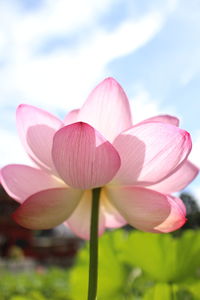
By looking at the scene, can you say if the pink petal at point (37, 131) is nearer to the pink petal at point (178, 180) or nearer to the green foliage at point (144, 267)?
the pink petal at point (178, 180)

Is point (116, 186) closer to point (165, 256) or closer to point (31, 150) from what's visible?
point (31, 150)

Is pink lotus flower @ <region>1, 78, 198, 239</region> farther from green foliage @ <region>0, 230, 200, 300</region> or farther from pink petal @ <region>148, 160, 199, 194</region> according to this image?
green foliage @ <region>0, 230, 200, 300</region>

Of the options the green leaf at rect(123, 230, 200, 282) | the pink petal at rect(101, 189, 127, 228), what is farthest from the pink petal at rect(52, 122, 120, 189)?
the green leaf at rect(123, 230, 200, 282)

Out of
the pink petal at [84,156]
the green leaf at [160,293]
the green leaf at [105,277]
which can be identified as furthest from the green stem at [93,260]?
the green leaf at [105,277]

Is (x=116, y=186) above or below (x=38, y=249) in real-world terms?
above

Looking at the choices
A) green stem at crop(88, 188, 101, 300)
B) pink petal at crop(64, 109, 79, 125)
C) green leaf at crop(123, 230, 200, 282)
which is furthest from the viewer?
green leaf at crop(123, 230, 200, 282)

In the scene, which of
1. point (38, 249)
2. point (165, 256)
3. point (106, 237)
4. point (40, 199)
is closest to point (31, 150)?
point (40, 199)

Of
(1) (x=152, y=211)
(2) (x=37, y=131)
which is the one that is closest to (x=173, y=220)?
(1) (x=152, y=211)
